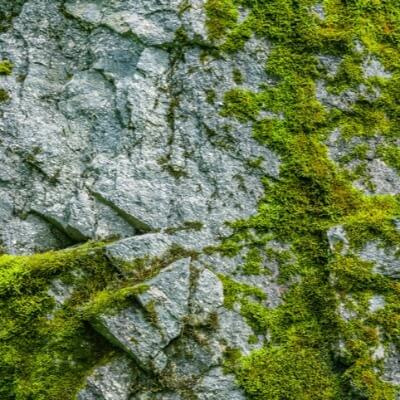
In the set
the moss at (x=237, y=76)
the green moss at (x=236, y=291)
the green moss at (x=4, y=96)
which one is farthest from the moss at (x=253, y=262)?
the green moss at (x=4, y=96)

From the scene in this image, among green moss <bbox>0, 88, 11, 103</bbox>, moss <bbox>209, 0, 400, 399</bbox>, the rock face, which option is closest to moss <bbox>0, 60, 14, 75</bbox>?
the rock face

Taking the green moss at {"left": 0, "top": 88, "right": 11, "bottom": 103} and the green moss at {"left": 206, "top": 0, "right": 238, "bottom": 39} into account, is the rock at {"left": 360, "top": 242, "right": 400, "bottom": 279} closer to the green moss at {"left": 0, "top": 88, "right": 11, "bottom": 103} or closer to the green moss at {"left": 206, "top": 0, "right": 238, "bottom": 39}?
the green moss at {"left": 206, "top": 0, "right": 238, "bottom": 39}

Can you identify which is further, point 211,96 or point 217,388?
point 211,96

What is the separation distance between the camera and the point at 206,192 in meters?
5.06

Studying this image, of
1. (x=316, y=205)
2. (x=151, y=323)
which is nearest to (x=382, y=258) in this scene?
(x=316, y=205)

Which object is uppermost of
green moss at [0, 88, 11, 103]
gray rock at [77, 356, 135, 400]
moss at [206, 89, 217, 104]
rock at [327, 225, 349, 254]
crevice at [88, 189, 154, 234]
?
moss at [206, 89, 217, 104]

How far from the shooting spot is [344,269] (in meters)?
4.72

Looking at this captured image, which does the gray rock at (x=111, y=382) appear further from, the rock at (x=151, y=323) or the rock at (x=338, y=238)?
the rock at (x=338, y=238)

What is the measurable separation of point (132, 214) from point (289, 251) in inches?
56.3

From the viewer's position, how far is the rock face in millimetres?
4434

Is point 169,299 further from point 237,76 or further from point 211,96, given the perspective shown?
point 237,76

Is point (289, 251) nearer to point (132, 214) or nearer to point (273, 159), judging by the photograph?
point (273, 159)

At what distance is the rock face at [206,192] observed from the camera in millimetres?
4434

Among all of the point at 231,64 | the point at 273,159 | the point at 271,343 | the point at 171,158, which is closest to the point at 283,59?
the point at 231,64
